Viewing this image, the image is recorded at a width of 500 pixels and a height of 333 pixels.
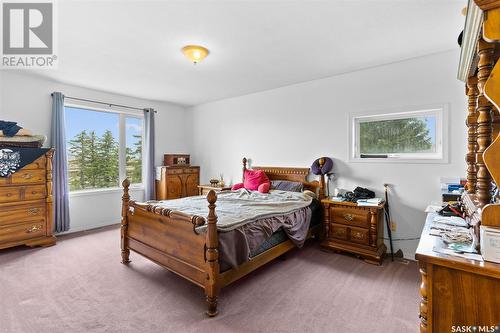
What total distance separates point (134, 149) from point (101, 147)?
23.9 inches

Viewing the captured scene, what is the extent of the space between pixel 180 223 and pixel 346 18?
2350mm

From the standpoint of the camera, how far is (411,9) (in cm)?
207

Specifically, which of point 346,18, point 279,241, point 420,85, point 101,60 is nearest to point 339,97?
point 420,85

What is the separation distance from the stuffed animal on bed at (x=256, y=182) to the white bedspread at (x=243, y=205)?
0.14 m

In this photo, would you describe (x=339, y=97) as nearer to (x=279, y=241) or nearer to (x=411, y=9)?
(x=411, y=9)

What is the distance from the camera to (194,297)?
2291 mm

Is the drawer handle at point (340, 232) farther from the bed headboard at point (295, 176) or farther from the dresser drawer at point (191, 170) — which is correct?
the dresser drawer at point (191, 170)

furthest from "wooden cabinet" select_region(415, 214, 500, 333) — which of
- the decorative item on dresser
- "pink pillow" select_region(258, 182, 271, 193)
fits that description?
"pink pillow" select_region(258, 182, 271, 193)

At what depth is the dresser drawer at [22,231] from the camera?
3.21 meters

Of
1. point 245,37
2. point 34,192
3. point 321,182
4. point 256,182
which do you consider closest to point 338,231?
point 321,182

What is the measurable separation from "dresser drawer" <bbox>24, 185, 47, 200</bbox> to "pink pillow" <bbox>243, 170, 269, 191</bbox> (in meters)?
2.95

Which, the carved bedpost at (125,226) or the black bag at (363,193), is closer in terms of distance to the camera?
the carved bedpost at (125,226)

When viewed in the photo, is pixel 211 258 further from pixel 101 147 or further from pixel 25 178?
pixel 101 147

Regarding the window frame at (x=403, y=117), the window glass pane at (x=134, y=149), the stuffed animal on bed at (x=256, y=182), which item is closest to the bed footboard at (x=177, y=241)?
the stuffed animal on bed at (x=256, y=182)
